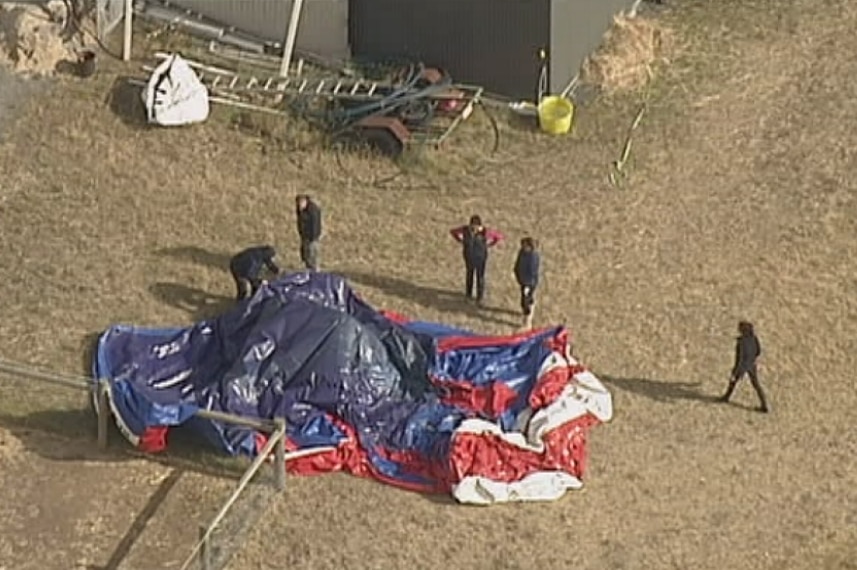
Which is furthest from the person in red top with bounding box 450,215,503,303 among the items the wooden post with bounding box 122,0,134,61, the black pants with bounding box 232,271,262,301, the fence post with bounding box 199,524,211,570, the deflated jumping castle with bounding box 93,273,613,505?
the wooden post with bounding box 122,0,134,61

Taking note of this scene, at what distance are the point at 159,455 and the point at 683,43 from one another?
1183 centimetres

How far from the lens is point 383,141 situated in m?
26.2

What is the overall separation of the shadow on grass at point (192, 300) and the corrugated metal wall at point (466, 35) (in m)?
5.65

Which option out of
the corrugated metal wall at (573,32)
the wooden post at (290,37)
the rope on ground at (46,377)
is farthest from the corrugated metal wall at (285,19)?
the rope on ground at (46,377)

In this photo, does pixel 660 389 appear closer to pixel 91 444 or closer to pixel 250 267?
pixel 250 267

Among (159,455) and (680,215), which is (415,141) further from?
(159,455)

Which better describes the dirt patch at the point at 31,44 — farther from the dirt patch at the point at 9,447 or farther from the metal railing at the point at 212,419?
the dirt patch at the point at 9,447

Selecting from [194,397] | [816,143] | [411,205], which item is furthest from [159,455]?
[816,143]

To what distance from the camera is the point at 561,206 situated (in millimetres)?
25547

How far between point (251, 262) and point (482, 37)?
5.91 metres

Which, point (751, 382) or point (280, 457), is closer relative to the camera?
point (280, 457)

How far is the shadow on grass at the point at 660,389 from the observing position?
72.8ft

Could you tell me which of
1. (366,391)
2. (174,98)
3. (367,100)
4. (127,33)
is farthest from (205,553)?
(127,33)

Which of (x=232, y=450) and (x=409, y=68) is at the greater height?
(x=409, y=68)
